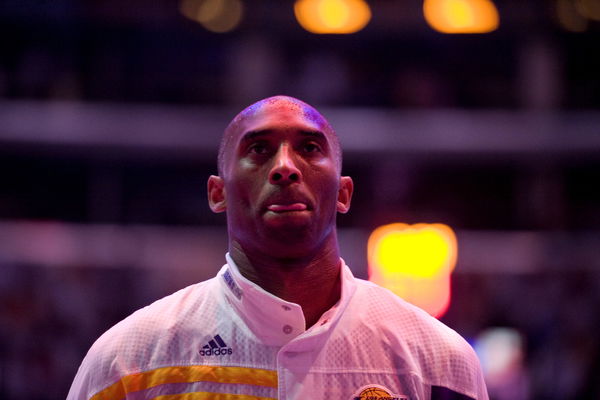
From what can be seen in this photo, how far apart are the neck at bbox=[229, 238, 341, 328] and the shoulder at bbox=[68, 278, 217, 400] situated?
0.17 m

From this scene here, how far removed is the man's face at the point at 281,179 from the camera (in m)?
2.33

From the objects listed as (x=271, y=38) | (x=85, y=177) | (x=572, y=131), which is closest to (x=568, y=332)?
(x=572, y=131)

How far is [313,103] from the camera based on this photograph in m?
13.7

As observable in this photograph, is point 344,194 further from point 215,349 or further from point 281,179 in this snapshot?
point 215,349

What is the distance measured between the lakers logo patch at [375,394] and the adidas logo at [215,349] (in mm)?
370

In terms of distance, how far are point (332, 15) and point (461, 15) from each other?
82.7 inches

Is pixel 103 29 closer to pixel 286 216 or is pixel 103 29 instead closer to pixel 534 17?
pixel 534 17

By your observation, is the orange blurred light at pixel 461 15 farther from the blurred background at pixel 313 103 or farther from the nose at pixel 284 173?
the nose at pixel 284 173

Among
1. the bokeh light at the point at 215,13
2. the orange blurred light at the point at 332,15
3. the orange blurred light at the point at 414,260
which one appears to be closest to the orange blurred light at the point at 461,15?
the orange blurred light at the point at 332,15

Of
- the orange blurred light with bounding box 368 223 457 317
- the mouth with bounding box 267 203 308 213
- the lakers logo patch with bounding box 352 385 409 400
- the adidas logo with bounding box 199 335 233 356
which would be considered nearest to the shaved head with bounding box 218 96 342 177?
the mouth with bounding box 267 203 308 213

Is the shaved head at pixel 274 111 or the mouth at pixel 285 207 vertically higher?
the shaved head at pixel 274 111

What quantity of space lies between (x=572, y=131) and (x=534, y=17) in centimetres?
212

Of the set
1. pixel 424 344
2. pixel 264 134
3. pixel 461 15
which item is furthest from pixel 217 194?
pixel 461 15

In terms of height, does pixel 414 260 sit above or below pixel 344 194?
below
